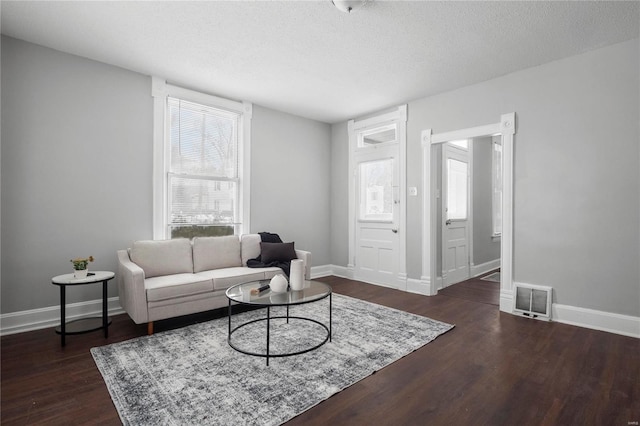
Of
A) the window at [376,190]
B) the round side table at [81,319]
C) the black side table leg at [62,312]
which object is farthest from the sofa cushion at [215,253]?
the window at [376,190]

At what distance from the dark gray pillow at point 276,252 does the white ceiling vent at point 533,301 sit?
272 cm

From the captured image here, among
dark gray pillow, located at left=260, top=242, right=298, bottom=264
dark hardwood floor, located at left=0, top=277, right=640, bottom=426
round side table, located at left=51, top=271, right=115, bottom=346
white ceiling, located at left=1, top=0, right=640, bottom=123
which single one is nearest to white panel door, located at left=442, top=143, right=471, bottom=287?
white ceiling, located at left=1, top=0, right=640, bottom=123

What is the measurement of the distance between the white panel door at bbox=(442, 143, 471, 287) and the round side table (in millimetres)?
4396

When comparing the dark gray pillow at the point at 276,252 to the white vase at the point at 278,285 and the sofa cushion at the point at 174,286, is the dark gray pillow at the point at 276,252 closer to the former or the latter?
the sofa cushion at the point at 174,286

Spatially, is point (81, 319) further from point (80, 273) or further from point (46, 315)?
point (80, 273)

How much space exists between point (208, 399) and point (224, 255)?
7.40 ft

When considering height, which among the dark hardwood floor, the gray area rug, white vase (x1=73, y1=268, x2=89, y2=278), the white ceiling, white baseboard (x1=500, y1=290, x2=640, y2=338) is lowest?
the dark hardwood floor

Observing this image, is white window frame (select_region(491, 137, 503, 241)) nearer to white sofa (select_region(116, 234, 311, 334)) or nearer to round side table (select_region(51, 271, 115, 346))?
white sofa (select_region(116, 234, 311, 334))

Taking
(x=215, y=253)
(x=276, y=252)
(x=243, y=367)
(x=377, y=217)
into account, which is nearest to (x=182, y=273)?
(x=215, y=253)

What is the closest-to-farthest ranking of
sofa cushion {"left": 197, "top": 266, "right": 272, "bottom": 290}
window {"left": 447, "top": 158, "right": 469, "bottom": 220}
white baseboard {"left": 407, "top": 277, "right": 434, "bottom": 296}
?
1. sofa cushion {"left": 197, "top": 266, "right": 272, "bottom": 290}
2. white baseboard {"left": 407, "top": 277, "right": 434, "bottom": 296}
3. window {"left": 447, "top": 158, "right": 469, "bottom": 220}

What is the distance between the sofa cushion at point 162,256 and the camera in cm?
351

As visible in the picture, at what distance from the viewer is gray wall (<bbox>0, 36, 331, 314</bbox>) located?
3113mm

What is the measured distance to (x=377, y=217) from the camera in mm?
5320

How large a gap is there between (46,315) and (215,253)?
173 cm
